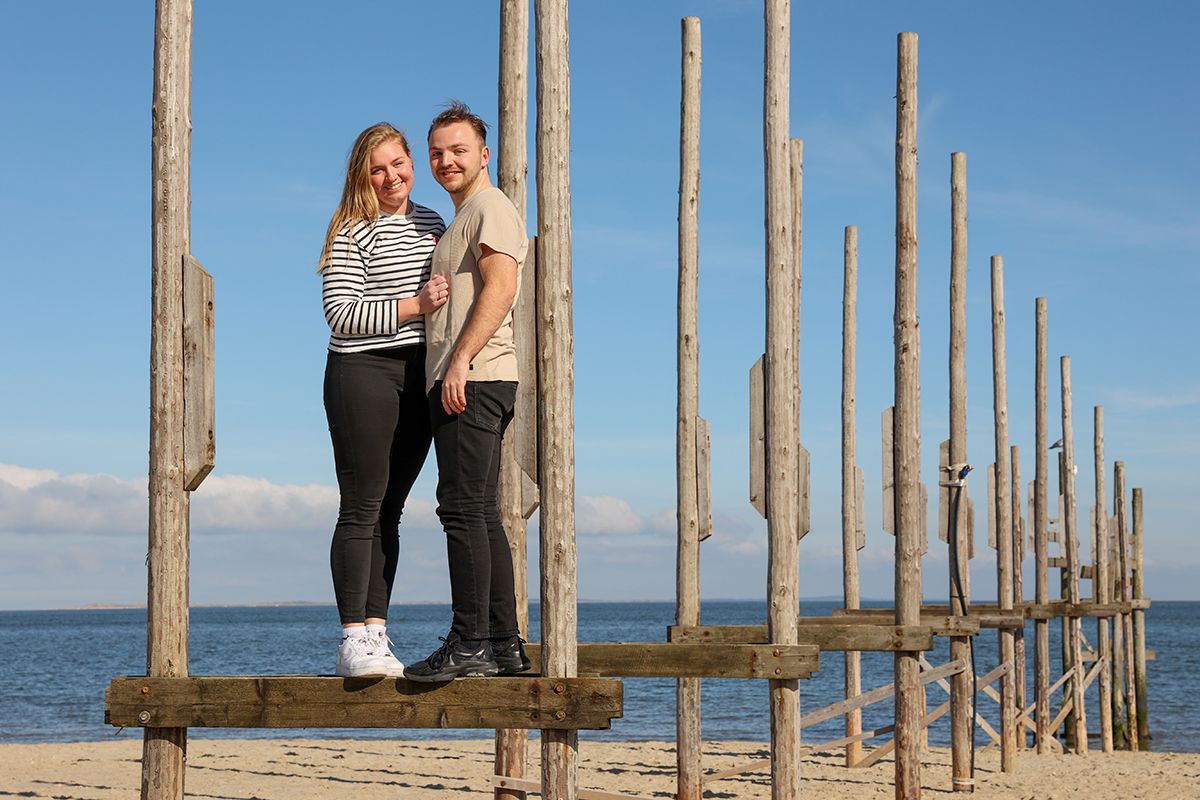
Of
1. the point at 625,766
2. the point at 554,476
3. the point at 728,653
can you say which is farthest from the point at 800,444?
the point at 625,766

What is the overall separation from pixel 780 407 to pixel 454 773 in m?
8.97

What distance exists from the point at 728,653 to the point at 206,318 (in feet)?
11.8

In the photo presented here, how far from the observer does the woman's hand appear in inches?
206

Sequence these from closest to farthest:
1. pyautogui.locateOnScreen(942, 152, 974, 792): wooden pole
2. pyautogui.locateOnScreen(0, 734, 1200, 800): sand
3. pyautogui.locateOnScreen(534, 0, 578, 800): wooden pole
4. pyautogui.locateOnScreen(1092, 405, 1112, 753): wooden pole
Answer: pyautogui.locateOnScreen(534, 0, 578, 800): wooden pole, pyautogui.locateOnScreen(942, 152, 974, 792): wooden pole, pyautogui.locateOnScreen(0, 734, 1200, 800): sand, pyautogui.locateOnScreen(1092, 405, 1112, 753): wooden pole

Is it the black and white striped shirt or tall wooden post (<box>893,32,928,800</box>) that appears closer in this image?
the black and white striped shirt

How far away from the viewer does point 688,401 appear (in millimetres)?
10367

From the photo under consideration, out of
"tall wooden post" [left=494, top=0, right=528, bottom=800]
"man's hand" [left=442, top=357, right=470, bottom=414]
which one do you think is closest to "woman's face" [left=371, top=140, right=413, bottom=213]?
"man's hand" [left=442, top=357, right=470, bottom=414]

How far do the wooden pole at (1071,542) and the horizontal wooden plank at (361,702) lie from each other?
51.8ft

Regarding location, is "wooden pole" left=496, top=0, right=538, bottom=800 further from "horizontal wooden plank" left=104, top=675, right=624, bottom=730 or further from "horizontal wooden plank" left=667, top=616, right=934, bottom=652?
"horizontal wooden plank" left=667, top=616, right=934, bottom=652

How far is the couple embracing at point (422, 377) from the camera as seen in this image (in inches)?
205

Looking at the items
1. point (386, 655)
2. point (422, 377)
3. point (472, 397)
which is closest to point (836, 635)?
point (386, 655)

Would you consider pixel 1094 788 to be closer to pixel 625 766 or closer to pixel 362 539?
pixel 625 766

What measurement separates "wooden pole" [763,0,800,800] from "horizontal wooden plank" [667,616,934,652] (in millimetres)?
1252

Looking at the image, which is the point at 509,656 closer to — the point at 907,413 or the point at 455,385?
the point at 455,385
